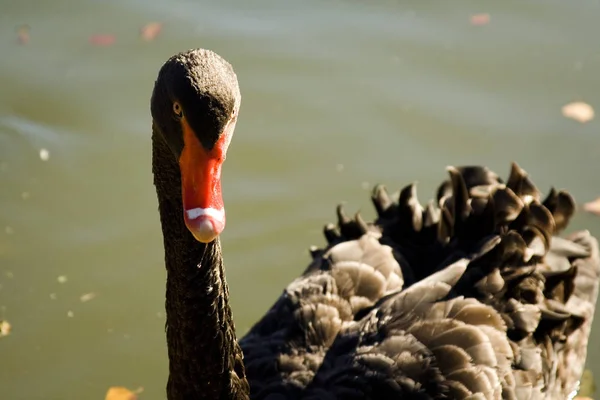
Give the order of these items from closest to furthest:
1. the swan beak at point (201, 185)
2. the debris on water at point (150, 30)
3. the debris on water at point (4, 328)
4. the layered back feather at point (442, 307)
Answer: the swan beak at point (201, 185) < the layered back feather at point (442, 307) < the debris on water at point (4, 328) < the debris on water at point (150, 30)

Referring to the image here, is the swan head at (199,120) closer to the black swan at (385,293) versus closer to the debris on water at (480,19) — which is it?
the black swan at (385,293)

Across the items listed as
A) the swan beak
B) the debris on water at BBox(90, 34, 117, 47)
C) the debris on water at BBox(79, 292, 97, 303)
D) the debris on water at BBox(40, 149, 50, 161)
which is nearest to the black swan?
the swan beak

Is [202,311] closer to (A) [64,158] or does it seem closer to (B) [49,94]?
(A) [64,158]

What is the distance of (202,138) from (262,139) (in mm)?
2999

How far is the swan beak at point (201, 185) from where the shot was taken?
241 centimetres

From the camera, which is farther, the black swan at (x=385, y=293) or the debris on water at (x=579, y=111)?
the debris on water at (x=579, y=111)

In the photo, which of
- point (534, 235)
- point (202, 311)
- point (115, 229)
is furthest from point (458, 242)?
point (115, 229)

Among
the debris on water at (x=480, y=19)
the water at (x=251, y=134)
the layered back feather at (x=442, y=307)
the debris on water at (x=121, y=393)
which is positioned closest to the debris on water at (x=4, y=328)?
the water at (x=251, y=134)

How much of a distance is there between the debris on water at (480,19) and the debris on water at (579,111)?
2.94 feet

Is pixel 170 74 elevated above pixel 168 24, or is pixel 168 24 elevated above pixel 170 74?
pixel 168 24

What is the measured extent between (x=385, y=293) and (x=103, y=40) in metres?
3.28

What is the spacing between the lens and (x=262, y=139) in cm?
553

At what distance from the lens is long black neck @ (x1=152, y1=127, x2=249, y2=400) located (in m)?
2.90

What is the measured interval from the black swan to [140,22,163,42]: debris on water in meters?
2.42
